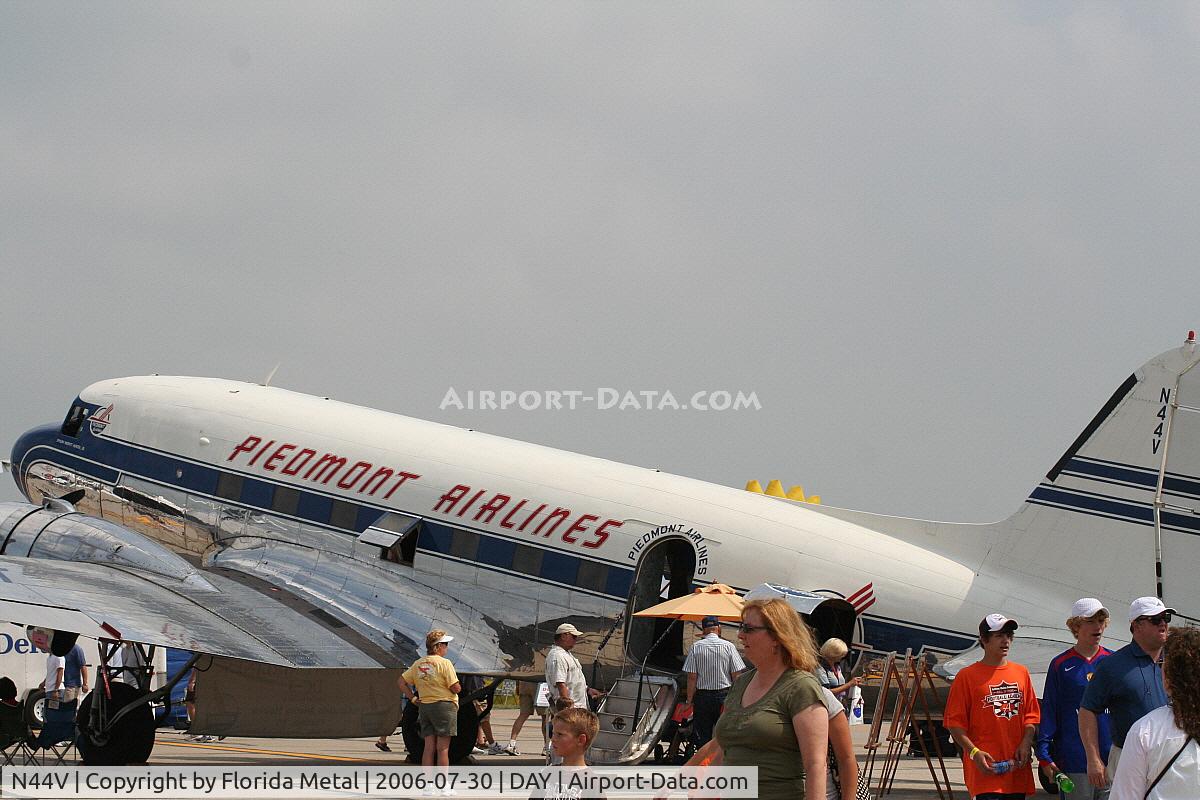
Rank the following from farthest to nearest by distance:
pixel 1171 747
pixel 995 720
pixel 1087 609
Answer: pixel 1087 609, pixel 995 720, pixel 1171 747

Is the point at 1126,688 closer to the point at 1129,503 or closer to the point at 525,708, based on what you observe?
the point at 1129,503

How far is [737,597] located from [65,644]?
6331 millimetres

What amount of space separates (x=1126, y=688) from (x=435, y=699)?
21.5 ft

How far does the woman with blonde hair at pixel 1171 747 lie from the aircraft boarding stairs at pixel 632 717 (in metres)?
8.65

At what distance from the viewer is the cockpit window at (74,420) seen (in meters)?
18.0

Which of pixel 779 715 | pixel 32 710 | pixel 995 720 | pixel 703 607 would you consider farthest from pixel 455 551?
pixel 779 715

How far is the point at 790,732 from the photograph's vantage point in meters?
4.78

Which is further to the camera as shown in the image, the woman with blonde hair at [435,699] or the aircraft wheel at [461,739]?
the aircraft wheel at [461,739]

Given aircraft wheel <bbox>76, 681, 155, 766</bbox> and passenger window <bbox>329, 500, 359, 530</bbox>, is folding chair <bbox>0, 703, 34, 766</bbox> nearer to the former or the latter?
aircraft wheel <bbox>76, 681, 155, 766</bbox>

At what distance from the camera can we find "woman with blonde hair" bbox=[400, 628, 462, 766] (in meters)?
11.4

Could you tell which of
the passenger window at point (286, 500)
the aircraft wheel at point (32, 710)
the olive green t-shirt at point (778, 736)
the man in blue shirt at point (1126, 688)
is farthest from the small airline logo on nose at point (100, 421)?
the olive green t-shirt at point (778, 736)

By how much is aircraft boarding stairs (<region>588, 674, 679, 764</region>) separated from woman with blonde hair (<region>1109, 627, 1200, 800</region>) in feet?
28.4

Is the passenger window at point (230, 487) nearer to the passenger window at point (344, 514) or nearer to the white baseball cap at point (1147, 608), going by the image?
the passenger window at point (344, 514)

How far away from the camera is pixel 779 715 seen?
479cm
